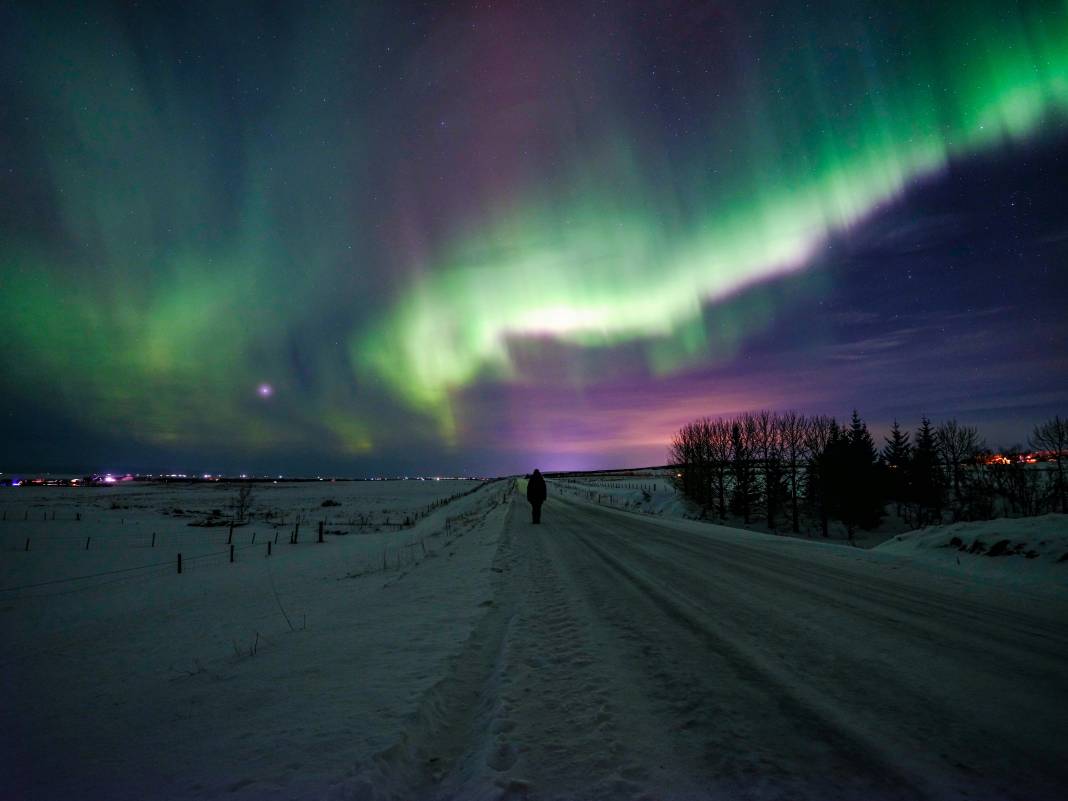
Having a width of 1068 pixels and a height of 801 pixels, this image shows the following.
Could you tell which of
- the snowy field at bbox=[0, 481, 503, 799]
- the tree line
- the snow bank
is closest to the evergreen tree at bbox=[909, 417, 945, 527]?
the tree line

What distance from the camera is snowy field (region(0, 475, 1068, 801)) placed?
133 inches

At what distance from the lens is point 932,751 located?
3480 mm

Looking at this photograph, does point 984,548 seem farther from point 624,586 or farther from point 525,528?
point 525,528

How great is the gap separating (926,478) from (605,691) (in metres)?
63.2

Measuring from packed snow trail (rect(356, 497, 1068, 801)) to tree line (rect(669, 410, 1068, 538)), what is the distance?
44.2 metres

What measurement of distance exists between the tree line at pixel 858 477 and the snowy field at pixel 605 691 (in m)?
41.7

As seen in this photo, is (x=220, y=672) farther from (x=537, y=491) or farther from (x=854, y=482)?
(x=854, y=482)

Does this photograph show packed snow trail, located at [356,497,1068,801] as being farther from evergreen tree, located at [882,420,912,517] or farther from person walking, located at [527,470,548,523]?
evergreen tree, located at [882,420,912,517]

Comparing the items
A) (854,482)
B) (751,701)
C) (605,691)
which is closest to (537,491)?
(605,691)

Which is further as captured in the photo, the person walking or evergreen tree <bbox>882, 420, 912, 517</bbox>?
evergreen tree <bbox>882, 420, 912, 517</bbox>

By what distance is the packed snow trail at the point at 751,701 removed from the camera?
3.25 metres

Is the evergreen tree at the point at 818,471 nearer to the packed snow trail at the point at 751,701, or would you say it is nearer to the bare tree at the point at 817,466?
the bare tree at the point at 817,466

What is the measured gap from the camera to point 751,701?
4.41m

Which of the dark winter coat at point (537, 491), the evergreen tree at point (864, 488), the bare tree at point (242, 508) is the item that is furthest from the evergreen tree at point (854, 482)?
the bare tree at point (242, 508)
